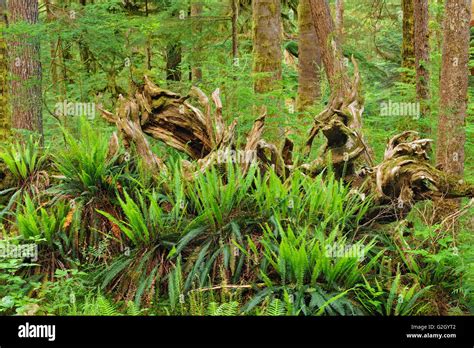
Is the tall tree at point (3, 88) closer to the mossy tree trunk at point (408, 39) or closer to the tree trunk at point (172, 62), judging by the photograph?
the tree trunk at point (172, 62)

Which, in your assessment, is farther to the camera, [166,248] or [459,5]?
[459,5]

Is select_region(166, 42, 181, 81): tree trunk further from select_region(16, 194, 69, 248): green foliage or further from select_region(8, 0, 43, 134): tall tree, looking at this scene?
select_region(16, 194, 69, 248): green foliage

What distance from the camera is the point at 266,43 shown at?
9953 mm

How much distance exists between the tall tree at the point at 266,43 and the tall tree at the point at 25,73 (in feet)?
13.9

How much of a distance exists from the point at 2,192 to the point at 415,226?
5.07 meters

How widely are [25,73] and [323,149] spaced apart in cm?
668

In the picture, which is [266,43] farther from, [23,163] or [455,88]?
[23,163]

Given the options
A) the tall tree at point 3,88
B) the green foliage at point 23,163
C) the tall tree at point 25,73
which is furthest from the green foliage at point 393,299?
the tall tree at point 25,73

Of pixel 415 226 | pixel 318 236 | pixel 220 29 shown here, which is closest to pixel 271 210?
pixel 318 236

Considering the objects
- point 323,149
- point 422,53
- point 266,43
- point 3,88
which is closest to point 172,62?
point 266,43

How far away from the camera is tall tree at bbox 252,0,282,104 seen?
990 cm

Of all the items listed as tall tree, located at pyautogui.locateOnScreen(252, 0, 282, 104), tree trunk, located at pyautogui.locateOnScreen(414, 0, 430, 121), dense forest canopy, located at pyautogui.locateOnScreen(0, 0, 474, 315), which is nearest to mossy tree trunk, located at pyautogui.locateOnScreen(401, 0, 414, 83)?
tree trunk, located at pyautogui.locateOnScreen(414, 0, 430, 121)

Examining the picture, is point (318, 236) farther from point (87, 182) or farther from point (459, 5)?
point (459, 5)

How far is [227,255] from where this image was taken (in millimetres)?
5449
